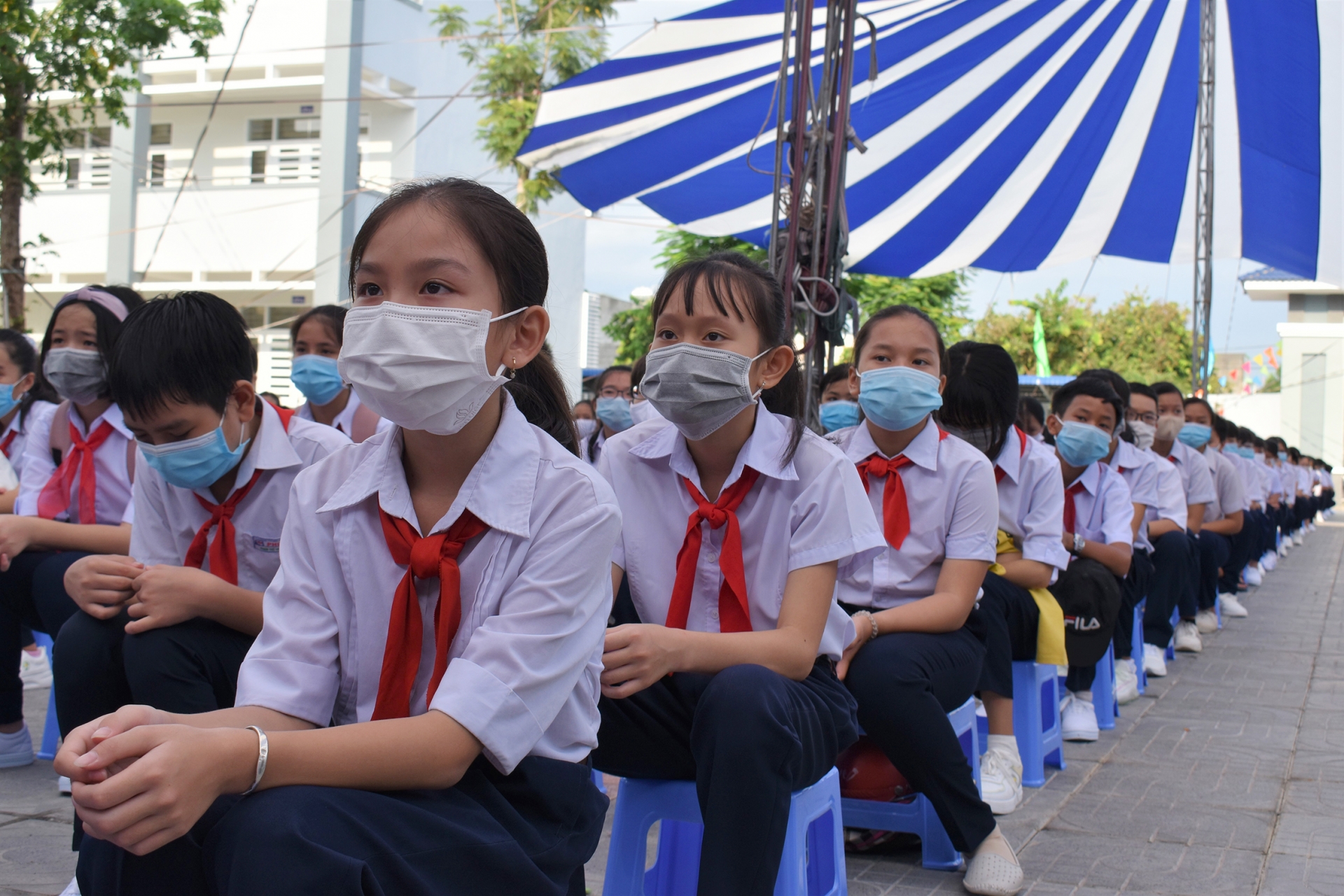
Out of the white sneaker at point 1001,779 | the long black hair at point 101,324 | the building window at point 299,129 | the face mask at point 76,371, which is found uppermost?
the building window at point 299,129

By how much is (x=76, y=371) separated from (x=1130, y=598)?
4290 mm

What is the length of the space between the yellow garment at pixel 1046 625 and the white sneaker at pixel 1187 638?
135 inches

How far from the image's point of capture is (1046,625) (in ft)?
12.3

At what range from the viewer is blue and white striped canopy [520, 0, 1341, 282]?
7.66 meters

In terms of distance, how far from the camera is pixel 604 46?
16141 mm

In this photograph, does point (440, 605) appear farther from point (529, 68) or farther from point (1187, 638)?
point (529, 68)

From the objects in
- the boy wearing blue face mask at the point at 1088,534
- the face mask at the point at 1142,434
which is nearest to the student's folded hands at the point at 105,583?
the boy wearing blue face mask at the point at 1088,534

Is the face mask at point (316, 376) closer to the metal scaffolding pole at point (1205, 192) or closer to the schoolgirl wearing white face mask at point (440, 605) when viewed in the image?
the schoolgirl wearing white face mask at point (440, 605)

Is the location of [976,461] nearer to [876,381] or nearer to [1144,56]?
[876,381]

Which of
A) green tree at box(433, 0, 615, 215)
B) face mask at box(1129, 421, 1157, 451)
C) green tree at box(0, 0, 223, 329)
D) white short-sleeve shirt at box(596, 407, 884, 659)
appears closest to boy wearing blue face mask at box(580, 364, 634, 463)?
face mask at box(1129, 421, 1157, 451)

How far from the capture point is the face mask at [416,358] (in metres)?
1.61

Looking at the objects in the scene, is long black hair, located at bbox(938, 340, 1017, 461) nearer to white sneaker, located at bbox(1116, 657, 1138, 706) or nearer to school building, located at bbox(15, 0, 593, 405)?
white sneaker, located at bbox(1116, 657, 1138, 706)

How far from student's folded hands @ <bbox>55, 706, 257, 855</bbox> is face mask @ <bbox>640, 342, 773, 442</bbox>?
4.12ft

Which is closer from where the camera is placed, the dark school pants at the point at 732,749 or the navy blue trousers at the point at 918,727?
the dark school pants at the point at 732,749
